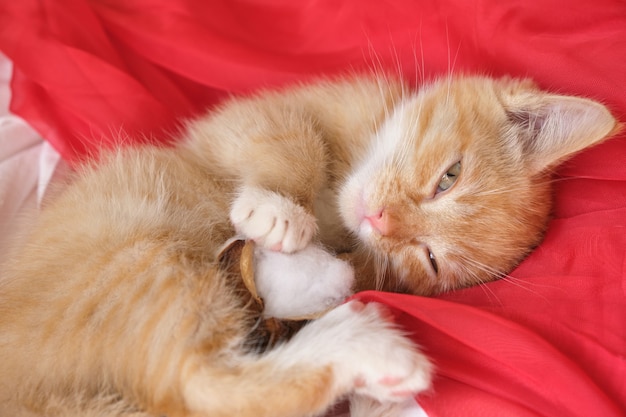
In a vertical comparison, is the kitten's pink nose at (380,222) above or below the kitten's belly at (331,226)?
above

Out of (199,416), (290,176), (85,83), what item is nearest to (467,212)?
(290,176)

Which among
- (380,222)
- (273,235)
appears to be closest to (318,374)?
(273,235)

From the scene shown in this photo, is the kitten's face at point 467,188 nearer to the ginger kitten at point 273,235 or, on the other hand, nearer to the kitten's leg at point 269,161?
the ginger kitten at point 273,235

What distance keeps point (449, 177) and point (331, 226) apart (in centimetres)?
41

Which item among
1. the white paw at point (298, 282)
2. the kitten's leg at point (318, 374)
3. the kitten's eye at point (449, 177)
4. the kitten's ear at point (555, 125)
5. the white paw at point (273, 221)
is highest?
the kitten's ear at point (555, 125)

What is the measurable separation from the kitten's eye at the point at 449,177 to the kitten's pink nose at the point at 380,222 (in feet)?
0.59

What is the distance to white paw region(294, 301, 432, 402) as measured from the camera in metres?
1.21

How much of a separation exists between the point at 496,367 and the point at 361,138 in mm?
850

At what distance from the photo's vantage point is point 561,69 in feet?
5.47

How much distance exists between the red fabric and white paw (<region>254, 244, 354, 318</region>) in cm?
11

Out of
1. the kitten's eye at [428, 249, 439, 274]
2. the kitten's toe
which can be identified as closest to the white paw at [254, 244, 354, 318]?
the kitten's toe

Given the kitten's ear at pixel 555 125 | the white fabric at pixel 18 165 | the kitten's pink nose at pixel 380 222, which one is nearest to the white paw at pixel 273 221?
the kitten's pink nose at pixel 380 222

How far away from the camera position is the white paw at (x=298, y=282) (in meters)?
1.37

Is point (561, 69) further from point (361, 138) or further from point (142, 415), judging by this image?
point (142, 415)
